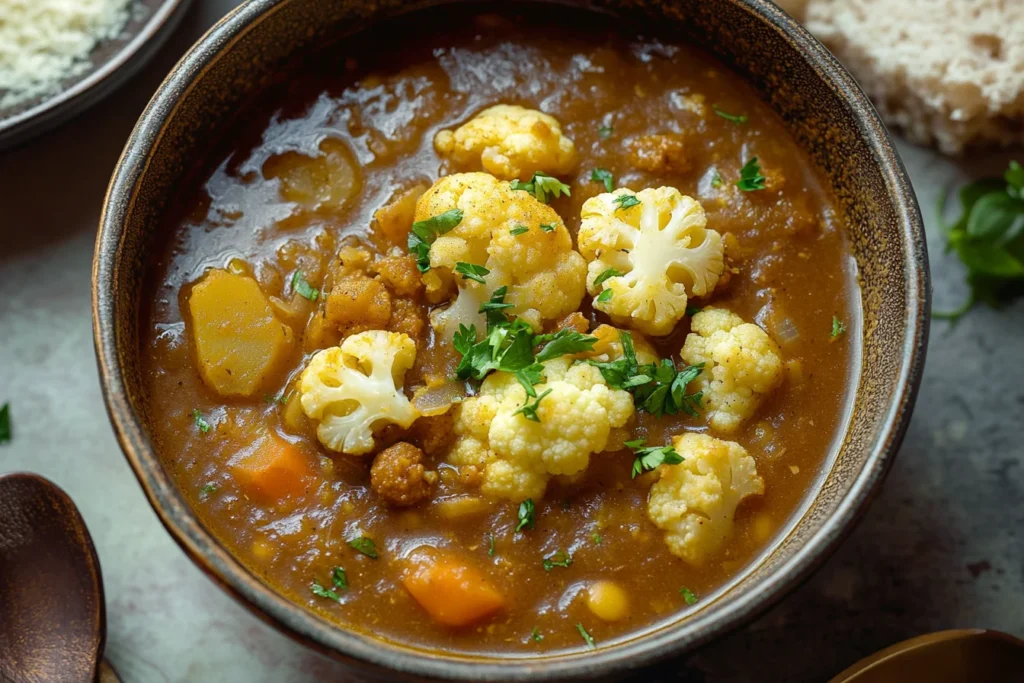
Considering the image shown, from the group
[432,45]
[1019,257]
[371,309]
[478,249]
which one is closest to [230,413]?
[371,309]

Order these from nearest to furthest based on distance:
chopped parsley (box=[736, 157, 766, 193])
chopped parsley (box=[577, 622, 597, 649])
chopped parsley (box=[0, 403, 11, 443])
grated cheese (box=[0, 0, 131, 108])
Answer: chopped parsley (box=[577, 622, 597, 649]), chopped parsley (box=[736, 157, 766, 193]), chopped parsley (box=[0, 403, 11, 443]), grated cheese (box=[0, 0, 131, 108])

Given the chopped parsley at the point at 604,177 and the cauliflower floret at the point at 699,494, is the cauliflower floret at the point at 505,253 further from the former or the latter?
the cauliflower floret at the point at 699,494

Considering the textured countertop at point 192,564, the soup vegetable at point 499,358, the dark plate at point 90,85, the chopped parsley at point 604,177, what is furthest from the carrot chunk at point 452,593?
the dark plate at point 90,85

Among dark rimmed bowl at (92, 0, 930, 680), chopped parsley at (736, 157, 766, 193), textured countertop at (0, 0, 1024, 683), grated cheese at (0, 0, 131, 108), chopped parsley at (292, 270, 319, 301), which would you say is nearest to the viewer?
dark rimmed bowl at (92, 0, 930, 680)

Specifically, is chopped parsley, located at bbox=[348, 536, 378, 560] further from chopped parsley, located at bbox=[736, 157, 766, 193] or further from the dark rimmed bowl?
chopped parsley, located at bbox=[736, 157, 766, 193]

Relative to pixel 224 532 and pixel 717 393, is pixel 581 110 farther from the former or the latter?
pixel 224 532

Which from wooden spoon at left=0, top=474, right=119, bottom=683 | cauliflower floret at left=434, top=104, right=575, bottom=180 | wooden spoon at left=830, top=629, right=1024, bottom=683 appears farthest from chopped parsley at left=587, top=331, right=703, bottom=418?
wooden spoon at left=0, top=474, right=119, bottom=683

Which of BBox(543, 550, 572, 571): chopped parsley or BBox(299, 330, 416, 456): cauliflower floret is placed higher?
BBox(299, 330, 416, 456): cauliflower floret
